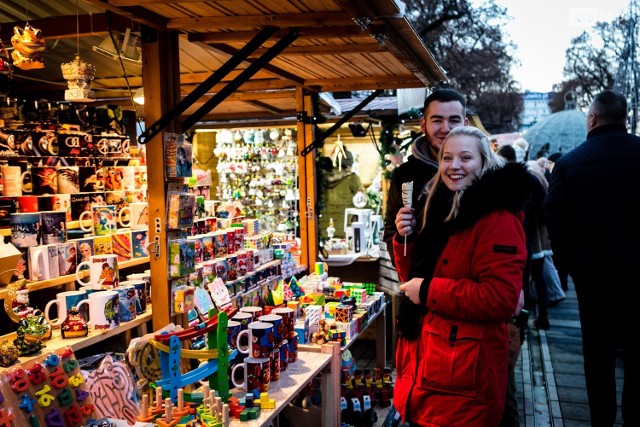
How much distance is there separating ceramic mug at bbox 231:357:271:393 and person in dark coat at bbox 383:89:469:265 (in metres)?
0.83

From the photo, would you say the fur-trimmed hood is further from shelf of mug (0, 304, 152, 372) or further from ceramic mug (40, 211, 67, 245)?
ceramic mug (40, 211, 67, 245)

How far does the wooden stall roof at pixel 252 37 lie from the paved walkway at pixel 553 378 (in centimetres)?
268

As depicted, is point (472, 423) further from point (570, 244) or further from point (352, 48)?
point (352, 48)

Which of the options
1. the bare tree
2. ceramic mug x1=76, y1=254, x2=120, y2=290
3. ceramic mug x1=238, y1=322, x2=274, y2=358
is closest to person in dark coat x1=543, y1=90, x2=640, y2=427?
ceramic mug x1=238, y1=322, x2=274, y2=358

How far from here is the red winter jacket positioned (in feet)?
7.28

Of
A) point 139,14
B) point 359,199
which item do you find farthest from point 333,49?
point 359,199

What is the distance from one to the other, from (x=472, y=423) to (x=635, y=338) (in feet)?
5.46

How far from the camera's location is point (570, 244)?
3.69 meters

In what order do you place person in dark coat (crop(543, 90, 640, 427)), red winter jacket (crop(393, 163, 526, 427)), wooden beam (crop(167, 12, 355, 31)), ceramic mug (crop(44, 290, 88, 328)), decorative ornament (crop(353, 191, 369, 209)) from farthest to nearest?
decorative ornament (crop(353, 191, 369, 209)) < person in dark coat (crop(543, 90, 640, 427)) < wooden beam (crop(167, 12, 355, 31)) < ceramic mug (crop(44, 290, 88, 328)) < red winter jacket (crop(393, 163, 526, 427))

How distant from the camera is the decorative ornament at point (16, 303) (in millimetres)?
2545

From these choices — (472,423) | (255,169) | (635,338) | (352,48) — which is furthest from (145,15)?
(255,169)

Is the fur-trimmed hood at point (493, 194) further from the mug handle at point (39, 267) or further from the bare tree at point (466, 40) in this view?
the bare tree at point (466, 40)

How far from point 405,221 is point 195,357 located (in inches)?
42.5

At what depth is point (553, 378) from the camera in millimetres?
5457
